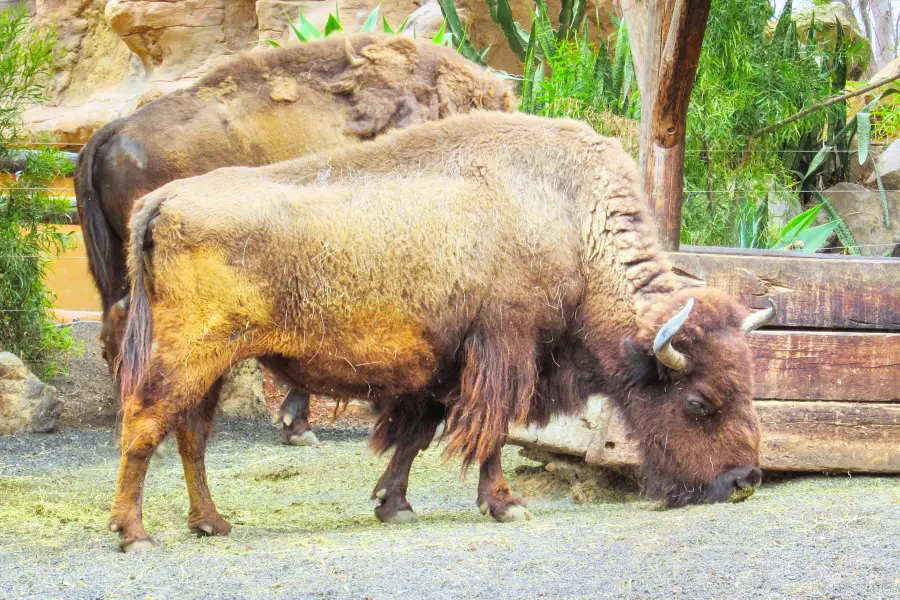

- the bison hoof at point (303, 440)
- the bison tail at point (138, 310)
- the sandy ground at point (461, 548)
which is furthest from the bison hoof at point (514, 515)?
the bison hoof at point (303, 440)

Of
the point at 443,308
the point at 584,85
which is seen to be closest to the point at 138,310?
the point at 443,308

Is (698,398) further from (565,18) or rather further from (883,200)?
(565,18)

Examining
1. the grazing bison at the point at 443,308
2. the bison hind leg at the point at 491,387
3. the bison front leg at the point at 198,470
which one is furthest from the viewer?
the bison hind leg at the point at 491,387

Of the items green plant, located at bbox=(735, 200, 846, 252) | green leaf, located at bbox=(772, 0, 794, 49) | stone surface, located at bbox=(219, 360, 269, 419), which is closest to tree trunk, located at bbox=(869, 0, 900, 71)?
green leaf, located at bbox=(772, 0, 794, 49)

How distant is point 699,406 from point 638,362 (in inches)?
13.2

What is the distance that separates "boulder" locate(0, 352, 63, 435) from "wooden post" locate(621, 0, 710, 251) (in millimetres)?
4725

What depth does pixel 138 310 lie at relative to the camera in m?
4.32

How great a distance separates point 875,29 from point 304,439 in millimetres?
17975

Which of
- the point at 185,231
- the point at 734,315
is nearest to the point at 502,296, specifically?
the point at 734,315

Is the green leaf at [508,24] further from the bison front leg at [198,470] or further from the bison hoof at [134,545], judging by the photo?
the bison hoof at [134,545]

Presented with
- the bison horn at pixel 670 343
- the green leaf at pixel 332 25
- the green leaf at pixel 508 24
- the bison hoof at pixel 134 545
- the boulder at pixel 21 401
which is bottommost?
the boulder at pixel 21 401

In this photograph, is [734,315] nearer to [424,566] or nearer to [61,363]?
[424,566]

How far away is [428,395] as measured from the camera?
4855 mm

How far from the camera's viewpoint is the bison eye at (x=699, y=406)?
458cm
